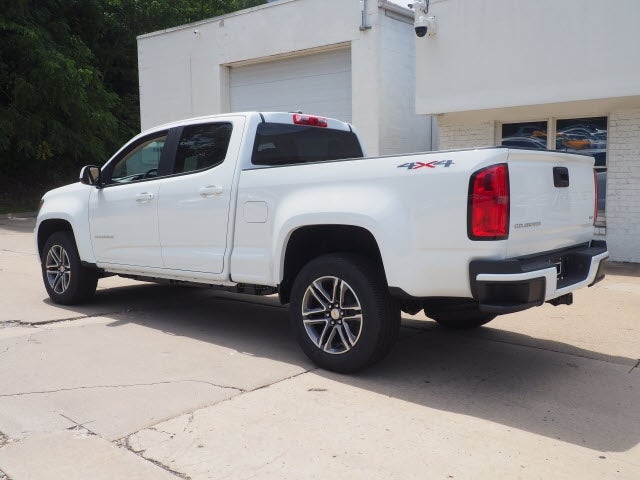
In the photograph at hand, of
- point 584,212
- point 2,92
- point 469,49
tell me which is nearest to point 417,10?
point 469,49

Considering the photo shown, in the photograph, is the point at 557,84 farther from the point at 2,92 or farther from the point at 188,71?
the point at 2,92

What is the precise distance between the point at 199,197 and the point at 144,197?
2.59 feet

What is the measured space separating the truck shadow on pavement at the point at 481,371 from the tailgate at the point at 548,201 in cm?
101

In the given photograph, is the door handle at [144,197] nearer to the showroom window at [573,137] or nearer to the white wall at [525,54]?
the white wall at [525,54]

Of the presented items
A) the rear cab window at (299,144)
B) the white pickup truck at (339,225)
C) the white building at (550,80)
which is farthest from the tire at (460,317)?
the white building at (550,80)

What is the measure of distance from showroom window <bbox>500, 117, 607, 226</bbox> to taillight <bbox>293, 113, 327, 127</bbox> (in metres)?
5.30

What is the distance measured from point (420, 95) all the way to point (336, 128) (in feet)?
16.5

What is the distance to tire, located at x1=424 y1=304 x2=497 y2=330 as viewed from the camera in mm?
4859

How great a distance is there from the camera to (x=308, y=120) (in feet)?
20.0

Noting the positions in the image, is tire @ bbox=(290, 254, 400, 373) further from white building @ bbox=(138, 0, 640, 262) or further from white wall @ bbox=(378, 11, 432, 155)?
white wall @ bbox=(378, 11, 432, 155)

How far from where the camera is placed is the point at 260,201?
5.16 metres

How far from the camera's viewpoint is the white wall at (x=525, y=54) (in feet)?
29.7

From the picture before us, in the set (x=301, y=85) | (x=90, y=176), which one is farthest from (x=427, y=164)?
(x=301, y=85)

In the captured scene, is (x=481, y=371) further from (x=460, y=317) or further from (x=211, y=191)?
(x=211, y=191)
